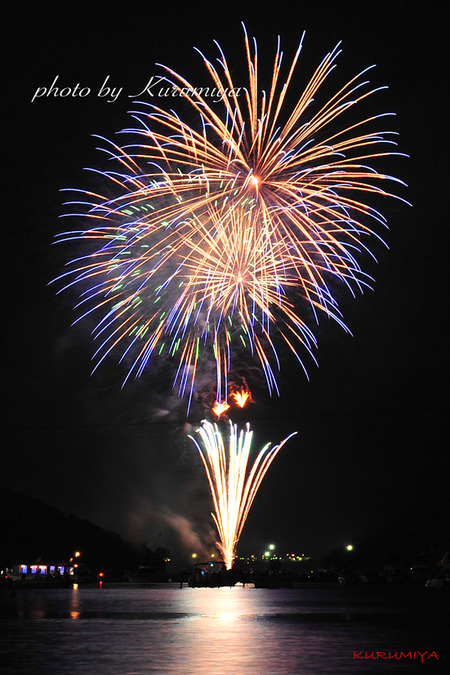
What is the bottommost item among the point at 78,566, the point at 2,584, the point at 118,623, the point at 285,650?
the point at 285,650

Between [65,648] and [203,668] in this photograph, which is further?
[65,648]

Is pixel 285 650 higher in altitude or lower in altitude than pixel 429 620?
lower

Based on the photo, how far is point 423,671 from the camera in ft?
65.3

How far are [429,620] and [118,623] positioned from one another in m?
14.2

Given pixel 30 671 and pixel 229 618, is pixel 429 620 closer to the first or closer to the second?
pixel 229 618

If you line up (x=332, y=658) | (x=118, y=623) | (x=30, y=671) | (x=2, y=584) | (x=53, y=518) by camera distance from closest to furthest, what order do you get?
(x=30, y=671)
(x=332, y=658)
(x=118, y=623)
(x=2, y=584)
(x=53, y=518)

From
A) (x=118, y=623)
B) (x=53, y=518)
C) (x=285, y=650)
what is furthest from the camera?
(x=53, y=518)

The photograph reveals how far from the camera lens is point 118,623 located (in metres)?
37.6

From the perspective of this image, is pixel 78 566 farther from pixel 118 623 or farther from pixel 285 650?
pixel 285 650

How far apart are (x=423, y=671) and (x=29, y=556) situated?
155 metres

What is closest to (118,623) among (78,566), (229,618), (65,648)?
(229,618)

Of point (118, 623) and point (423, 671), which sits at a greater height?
point (118, 623)

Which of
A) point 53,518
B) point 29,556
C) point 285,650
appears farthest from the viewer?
point 53,518

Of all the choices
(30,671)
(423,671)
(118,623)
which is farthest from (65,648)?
(118,623)
